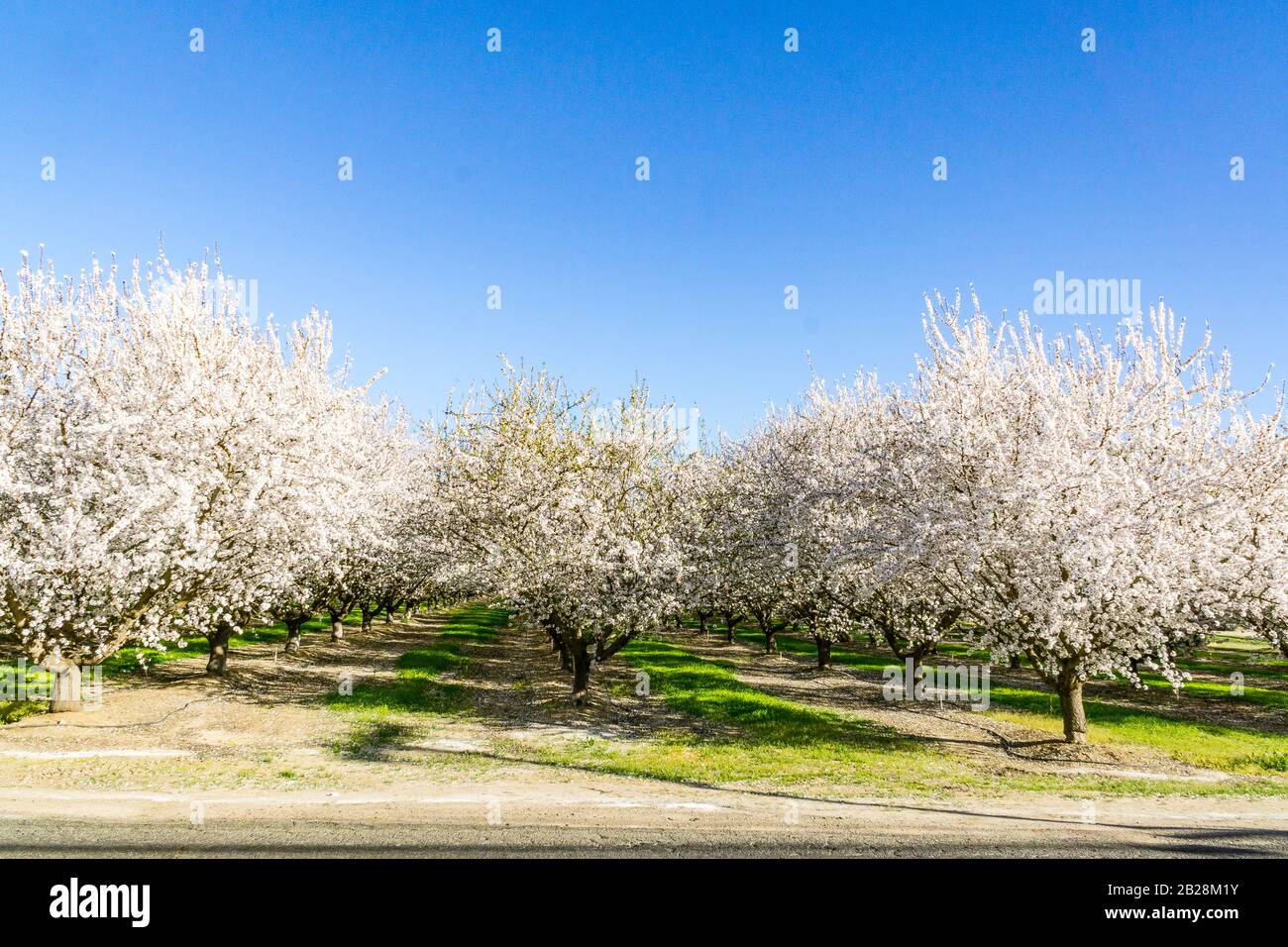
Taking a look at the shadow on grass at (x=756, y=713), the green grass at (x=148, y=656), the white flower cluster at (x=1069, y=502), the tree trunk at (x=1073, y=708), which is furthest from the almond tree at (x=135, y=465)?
the tree trunk at (x=1073, y=708)

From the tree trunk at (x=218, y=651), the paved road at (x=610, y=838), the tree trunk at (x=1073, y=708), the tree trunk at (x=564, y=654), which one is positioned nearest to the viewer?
the paved road at (x=610, y=838)

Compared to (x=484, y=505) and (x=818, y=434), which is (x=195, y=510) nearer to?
(x=484, y=505)

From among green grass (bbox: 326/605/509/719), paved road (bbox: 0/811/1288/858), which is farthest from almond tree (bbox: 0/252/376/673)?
paved road (bbox: 0/811/1288/858)

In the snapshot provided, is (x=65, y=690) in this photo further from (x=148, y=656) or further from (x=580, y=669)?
(x=580, y=669)

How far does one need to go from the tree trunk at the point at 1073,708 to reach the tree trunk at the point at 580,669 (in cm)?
1401

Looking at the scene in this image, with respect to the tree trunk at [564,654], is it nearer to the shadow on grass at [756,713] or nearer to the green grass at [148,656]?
the shadow on grass at [756,713]

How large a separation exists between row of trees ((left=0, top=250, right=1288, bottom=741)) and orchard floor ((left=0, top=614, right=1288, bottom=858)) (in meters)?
2.79

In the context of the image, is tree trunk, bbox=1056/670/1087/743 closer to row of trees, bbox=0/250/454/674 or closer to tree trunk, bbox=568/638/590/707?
tree trunk, bbox=568/638/590/707

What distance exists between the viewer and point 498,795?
13250mm

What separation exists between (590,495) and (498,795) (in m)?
11.4

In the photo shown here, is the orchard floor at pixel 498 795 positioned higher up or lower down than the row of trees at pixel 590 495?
lower down

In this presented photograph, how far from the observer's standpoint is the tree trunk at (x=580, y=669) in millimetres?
23281

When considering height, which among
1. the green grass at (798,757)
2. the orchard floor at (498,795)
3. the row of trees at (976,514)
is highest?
the row of trees at (976,514)

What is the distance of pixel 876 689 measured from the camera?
1073 inches
